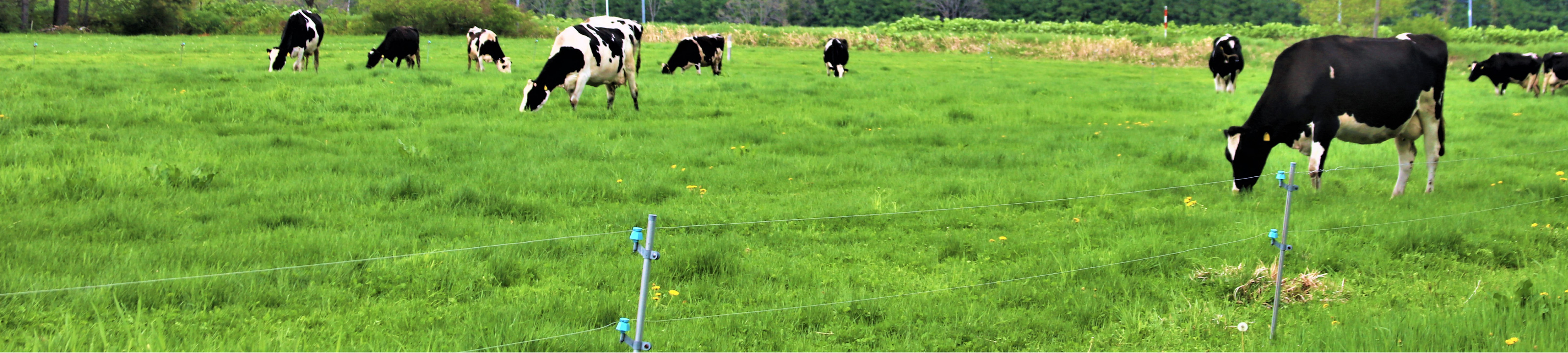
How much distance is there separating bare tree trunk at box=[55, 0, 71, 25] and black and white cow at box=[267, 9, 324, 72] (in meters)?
26.3

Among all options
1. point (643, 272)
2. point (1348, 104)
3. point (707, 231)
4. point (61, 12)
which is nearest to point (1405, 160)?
point (1348, 104)

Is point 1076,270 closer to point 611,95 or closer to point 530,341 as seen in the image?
point 530,341

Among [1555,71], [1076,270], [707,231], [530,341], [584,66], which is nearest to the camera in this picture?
[530,341]

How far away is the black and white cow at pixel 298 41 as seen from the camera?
1853 cm

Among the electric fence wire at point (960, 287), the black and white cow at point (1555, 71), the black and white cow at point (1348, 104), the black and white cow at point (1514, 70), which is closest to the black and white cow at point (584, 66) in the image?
the black and white cow at point (1348, 104)

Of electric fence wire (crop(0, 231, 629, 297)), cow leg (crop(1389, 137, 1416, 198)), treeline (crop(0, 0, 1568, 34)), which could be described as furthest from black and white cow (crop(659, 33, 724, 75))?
treeline (crop(0, 0, 1568, 34))

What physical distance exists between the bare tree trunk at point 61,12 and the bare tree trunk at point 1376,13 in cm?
5526

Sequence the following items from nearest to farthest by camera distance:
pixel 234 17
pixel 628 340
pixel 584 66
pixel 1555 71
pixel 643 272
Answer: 1. pixel 643 272
2. pixel 628 340
3. pixel 584 66
4. pixel 1555 71
5. pixel 234 17

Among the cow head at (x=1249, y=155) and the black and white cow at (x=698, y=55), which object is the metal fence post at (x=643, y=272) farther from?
the black and white cow at (x=698, y=55)

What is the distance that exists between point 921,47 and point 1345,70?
33.9m

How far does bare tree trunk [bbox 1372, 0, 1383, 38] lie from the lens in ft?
132

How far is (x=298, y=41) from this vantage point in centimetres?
1898

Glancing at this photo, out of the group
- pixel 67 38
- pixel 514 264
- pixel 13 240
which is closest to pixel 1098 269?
pixel 514 264

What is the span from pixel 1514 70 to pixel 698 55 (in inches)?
762
